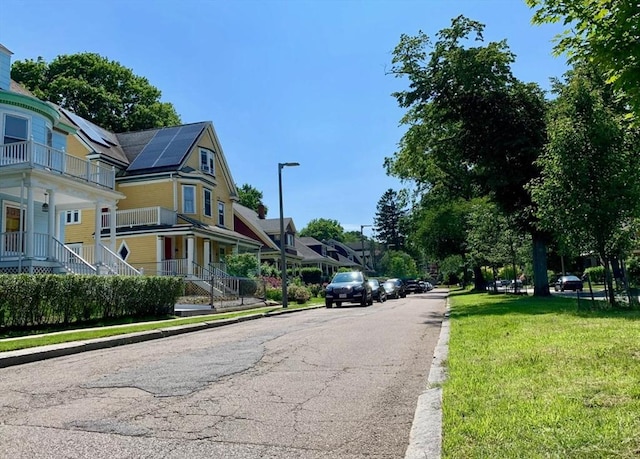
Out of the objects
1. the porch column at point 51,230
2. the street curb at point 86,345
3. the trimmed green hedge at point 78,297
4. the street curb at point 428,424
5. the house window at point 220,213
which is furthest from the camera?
the house window at point 220,213

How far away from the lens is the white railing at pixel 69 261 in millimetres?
19936

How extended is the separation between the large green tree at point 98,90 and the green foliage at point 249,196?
30872 millimetres

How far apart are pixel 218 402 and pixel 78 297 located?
1040cm

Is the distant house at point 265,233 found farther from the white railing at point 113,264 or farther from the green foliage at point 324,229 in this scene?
the green foliage at point 324,229

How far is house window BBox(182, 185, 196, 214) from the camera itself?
32906 mm

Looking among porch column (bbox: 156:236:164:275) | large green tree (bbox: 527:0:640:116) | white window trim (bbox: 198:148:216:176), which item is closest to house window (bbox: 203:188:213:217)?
white window trim (bbox: 198:148:216:176)

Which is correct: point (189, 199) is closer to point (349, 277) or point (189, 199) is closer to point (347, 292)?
point (349, 277)

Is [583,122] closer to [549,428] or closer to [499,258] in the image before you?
[549,428]

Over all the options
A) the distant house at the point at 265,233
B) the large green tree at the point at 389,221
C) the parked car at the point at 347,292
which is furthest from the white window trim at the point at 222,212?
the large green tree at the point at 389,221

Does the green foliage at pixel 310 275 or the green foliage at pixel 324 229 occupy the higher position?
the green foliage at pixel 324 229

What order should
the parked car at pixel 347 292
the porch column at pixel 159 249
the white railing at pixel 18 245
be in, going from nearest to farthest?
the white railing at pixel 18 245 → the parked car at pixel 347 292 → the porch column at pixel 159 249

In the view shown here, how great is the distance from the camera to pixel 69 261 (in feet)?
67.6

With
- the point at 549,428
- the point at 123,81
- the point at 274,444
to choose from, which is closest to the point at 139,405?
the point at 274,444

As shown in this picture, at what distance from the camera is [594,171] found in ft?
47.3
